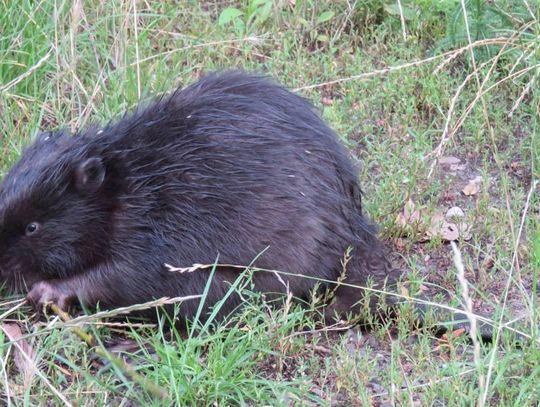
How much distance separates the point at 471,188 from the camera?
4.51m

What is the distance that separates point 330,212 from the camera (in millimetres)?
3615

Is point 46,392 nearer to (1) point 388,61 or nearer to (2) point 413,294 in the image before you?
(2) point 413,294

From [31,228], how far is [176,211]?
0.53 metres

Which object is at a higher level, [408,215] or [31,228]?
[31,228]

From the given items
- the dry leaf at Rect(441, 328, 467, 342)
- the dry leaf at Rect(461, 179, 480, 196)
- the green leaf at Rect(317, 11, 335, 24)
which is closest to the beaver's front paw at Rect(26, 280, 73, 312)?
the dry leaf at Rect(441, 328, 467, 342)

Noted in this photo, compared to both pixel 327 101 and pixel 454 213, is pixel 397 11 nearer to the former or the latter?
pixel 327 101

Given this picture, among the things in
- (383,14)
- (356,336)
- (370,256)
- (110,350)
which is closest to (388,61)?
(383,14)

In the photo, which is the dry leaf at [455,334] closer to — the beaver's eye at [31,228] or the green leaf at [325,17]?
the beaver's eye at [31,228]

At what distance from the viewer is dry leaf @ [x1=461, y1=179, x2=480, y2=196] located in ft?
14.8

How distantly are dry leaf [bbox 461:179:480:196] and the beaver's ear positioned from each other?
1.78 meters

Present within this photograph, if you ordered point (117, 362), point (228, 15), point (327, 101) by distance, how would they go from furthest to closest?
point (228, 15) → point (327, 101) → point (117, 362)

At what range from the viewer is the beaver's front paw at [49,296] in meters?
3.56

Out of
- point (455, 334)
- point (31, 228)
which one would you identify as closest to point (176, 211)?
point (31, 228)

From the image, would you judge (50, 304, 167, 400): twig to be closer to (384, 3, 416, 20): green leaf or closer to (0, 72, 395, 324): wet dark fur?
(0, 72, 395, 324): wet dark fur
